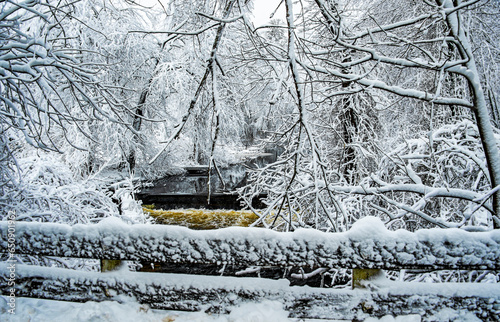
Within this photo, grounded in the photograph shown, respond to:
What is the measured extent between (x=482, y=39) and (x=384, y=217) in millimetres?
3913

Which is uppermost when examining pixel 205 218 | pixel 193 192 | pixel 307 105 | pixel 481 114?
pixel 307 105

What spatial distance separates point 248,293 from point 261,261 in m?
0.29

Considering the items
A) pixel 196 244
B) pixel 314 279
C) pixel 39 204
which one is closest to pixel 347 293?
pixel 196 244

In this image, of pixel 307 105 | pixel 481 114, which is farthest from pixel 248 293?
pixel 307 105

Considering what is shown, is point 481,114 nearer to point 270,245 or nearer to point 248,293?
point 270,245

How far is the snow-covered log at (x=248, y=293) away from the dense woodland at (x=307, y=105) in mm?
507

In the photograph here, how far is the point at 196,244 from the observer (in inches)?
71.9

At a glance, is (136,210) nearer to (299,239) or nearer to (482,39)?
(299,239)

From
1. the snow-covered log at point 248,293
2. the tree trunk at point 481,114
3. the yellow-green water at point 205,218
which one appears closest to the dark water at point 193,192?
the yellow-green water at point 205,218

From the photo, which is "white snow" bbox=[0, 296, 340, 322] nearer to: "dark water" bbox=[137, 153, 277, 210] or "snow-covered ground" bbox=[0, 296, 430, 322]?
"snow-covered ground" bbox=[0, 296, 430, 322]

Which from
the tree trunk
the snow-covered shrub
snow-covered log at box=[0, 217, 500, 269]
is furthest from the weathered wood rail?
the snow-covered shrub

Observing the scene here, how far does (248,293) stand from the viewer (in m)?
1.90

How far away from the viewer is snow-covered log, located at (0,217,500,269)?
5.63 feet

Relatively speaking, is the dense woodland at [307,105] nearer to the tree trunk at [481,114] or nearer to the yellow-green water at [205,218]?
the tree trunk at [481,114]
